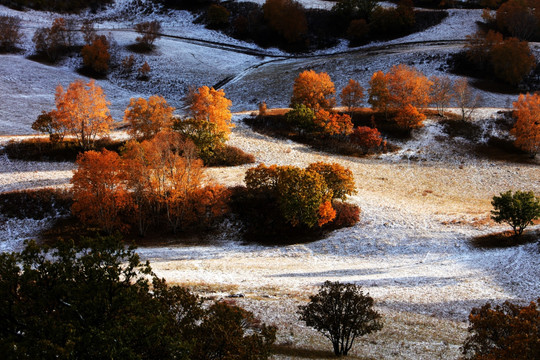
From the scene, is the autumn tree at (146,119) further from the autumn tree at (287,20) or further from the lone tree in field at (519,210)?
the autumn tree at (287,20)

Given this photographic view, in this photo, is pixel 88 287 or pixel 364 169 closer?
pixel 88 287

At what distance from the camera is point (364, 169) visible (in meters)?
55.7

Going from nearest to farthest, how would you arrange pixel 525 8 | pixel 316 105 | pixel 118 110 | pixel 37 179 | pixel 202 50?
pixel 37 179
pixel 316 105
pixel 118 110
pixel 525 8
pixel 202 50

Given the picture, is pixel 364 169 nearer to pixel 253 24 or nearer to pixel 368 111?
pixel 368 111

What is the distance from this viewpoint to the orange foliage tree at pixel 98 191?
37.4 m

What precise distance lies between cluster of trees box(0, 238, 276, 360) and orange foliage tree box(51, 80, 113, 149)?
150ft

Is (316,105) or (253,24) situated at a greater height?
(253,24)

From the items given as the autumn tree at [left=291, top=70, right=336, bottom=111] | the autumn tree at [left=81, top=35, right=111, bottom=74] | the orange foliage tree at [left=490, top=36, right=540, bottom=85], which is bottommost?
the autumn tree at [left=291, top=70, right=336, bottom=111]

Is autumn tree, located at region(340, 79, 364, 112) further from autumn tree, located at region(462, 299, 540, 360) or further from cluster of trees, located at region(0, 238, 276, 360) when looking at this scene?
cluster of trees, located at region(0, 238, 276, 360)

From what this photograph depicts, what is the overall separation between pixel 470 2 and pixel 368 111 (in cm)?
7671

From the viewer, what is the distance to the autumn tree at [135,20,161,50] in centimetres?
10656

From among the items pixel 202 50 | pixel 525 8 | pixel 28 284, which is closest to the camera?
pixel 28 284

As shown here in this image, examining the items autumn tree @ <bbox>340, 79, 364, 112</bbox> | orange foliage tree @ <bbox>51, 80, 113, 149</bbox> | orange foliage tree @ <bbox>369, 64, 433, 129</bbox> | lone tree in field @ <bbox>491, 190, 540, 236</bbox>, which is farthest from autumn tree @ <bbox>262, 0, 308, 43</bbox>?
lone tree in field @ <bbox>491, 190, 540, 236</bbox>

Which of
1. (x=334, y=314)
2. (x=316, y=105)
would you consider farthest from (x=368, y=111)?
(x=334, y=314)
